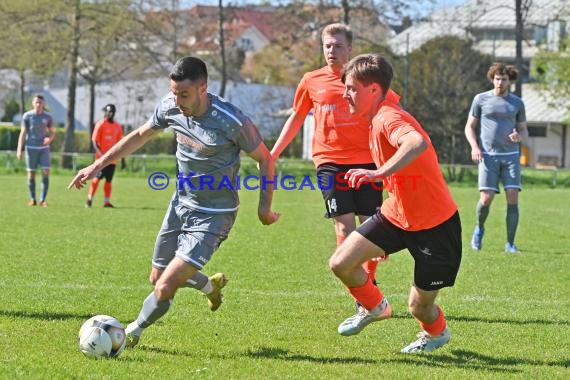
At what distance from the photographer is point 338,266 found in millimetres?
6148

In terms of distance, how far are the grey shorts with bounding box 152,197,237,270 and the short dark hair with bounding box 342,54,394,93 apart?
1229 mm

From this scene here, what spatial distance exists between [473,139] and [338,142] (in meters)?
4.49

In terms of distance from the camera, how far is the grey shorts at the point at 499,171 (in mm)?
12109

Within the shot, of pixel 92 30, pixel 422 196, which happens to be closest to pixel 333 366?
pixel 422 196

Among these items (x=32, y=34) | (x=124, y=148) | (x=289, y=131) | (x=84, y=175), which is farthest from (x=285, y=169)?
(x=84, y=175)

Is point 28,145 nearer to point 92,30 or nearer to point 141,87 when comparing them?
point 92,30

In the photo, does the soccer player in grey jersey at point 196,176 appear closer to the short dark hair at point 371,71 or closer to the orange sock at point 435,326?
the short dark hair at point 371,71

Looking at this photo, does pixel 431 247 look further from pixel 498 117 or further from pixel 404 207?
pixel 498 117

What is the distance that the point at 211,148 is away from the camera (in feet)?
20.1

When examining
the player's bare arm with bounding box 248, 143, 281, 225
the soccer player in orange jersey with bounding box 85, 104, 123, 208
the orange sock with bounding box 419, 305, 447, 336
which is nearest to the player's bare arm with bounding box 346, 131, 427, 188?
the player's bare arm with bounding box 248, 143, 281, 225

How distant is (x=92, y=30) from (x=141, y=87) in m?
13.5

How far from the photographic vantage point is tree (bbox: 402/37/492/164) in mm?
40312

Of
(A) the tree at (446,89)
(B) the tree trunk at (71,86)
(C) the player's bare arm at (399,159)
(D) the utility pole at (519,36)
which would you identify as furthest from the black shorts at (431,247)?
(A) the tree at (446,89)

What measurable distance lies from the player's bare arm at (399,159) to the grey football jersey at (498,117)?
6.86 meters
